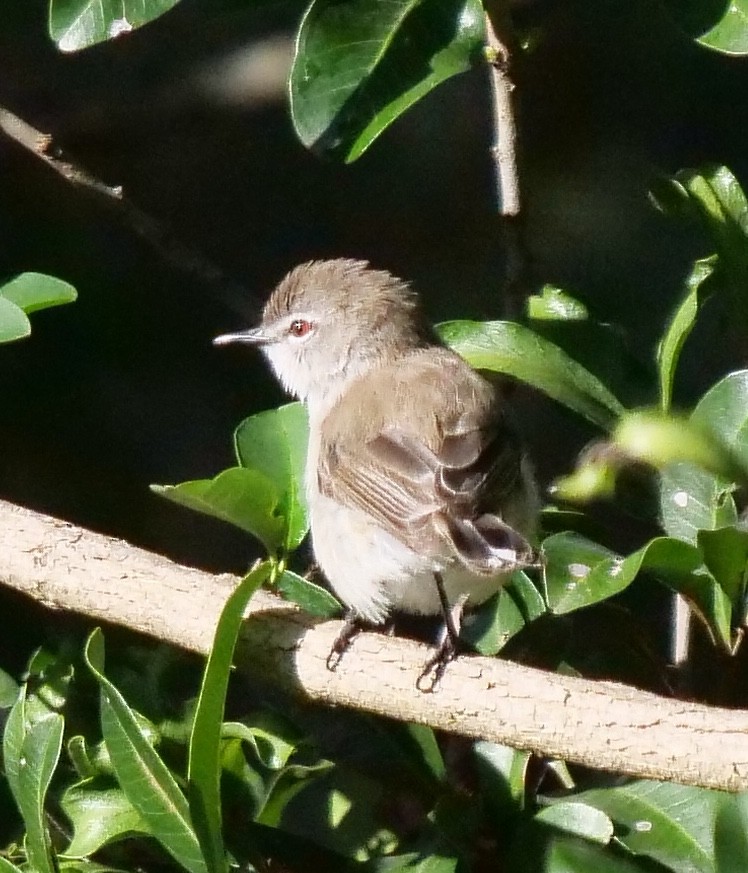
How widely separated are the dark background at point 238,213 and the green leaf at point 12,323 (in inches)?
63.3

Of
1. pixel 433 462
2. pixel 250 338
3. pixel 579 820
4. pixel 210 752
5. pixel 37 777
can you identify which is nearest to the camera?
pixel 210 752

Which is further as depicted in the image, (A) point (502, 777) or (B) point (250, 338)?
(B) point (250, 338)

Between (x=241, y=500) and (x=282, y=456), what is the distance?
234mm

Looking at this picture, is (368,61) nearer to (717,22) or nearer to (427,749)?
(717,22)

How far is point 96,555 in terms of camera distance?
2.53m

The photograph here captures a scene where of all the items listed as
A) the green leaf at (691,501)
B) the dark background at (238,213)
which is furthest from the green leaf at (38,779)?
the dark background at (238,213)

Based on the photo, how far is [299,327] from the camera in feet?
12.6

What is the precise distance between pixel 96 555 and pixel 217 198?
7.65ft

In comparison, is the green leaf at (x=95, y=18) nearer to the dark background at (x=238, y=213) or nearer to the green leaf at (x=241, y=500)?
the green leaf at (x=241, y=500)

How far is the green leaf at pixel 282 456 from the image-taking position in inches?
105

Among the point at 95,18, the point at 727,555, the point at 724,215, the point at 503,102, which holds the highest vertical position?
the point at 95,18

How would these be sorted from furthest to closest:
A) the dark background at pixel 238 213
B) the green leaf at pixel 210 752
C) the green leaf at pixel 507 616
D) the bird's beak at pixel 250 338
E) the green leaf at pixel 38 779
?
the dark background at pixel 238 213
the bird's beak at pixel 250 338
the green leaf at pixel 507 616
the green leaf at pixel 38 779
the green leaf at pixel 210 752

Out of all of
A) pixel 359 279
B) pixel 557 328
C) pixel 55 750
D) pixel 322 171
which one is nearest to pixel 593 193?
pixel 322 171

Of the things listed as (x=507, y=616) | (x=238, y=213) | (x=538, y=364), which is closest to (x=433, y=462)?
(x=507, y=616)
